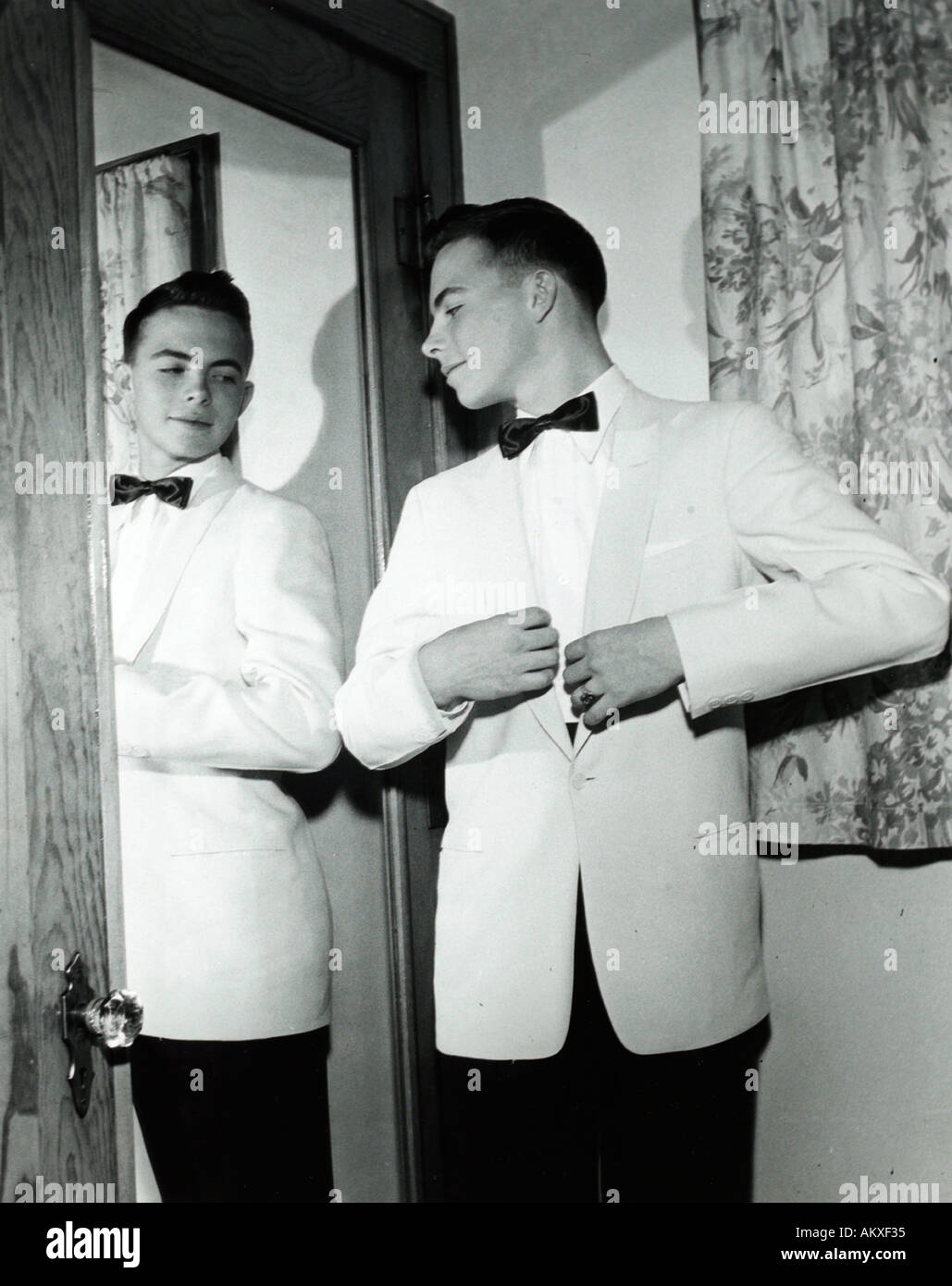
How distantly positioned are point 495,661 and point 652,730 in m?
0.20

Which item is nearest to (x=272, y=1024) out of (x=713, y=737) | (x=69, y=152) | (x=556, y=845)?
(x=556, y=845)

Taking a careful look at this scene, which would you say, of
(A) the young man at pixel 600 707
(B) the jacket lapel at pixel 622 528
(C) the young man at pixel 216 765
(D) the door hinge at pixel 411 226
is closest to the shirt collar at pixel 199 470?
(C) the young man at pixel 216 765

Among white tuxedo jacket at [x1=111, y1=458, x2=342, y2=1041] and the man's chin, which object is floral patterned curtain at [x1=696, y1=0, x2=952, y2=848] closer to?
the man's chin

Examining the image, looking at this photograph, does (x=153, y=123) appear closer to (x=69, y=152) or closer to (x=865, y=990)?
(x=69, y=152)

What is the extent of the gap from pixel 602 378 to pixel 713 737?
0.44 m

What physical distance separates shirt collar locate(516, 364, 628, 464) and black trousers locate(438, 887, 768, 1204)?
0.51 metres

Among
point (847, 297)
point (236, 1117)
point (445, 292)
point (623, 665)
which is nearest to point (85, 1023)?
point (236, 1117)

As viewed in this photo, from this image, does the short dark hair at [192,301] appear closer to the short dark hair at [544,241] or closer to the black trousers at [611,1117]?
the short dark hair at [544,241]

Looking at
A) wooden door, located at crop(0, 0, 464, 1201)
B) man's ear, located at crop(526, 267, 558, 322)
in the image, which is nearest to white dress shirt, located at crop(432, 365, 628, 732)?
man's ear, located at crop(526, 267, 558, 322)

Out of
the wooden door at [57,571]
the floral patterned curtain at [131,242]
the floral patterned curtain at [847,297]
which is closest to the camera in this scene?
the wooden door at [57,571]

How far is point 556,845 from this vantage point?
1.35 metres

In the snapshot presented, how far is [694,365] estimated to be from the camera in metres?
1.44

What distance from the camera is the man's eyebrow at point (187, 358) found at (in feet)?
4.39

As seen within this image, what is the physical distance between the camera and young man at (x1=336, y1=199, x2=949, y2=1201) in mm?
1316
